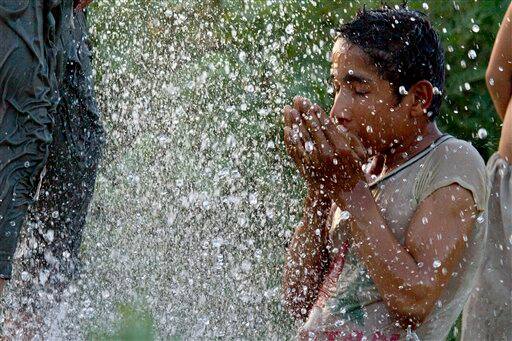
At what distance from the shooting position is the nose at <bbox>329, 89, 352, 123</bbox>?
277 centimetres

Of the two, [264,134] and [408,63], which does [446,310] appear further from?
[264,134]

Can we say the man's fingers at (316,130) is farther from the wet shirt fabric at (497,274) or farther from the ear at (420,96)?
the wet shirt fabric at (497,274)

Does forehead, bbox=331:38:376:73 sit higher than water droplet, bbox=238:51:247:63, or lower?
higher

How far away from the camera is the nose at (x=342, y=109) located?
9.09 ft

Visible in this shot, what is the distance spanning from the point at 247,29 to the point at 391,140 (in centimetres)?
252

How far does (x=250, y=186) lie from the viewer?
16.2 ft

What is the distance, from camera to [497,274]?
3.66 meters

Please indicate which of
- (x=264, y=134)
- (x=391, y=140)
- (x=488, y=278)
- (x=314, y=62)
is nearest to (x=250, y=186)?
(x=264, y=134)

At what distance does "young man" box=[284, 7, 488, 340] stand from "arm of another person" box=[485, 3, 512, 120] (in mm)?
874

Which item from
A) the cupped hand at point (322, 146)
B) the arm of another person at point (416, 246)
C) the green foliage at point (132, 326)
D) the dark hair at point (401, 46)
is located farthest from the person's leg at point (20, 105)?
the arm of another person at point (416, 246)

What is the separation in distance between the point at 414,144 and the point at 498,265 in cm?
101

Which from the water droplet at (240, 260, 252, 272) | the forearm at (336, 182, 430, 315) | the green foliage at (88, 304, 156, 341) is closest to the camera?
the forearm at (336, 182, 430, 315)

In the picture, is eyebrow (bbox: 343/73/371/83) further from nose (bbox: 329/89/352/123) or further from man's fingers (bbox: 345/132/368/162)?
man's fingers (bbox: 345/132/368/162)

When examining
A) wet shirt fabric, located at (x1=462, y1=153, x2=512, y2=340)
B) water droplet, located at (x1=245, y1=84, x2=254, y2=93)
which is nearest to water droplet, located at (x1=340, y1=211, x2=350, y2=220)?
wet shirt fabric, located at (x1=462, y1=153, x2=512, y2=340)
